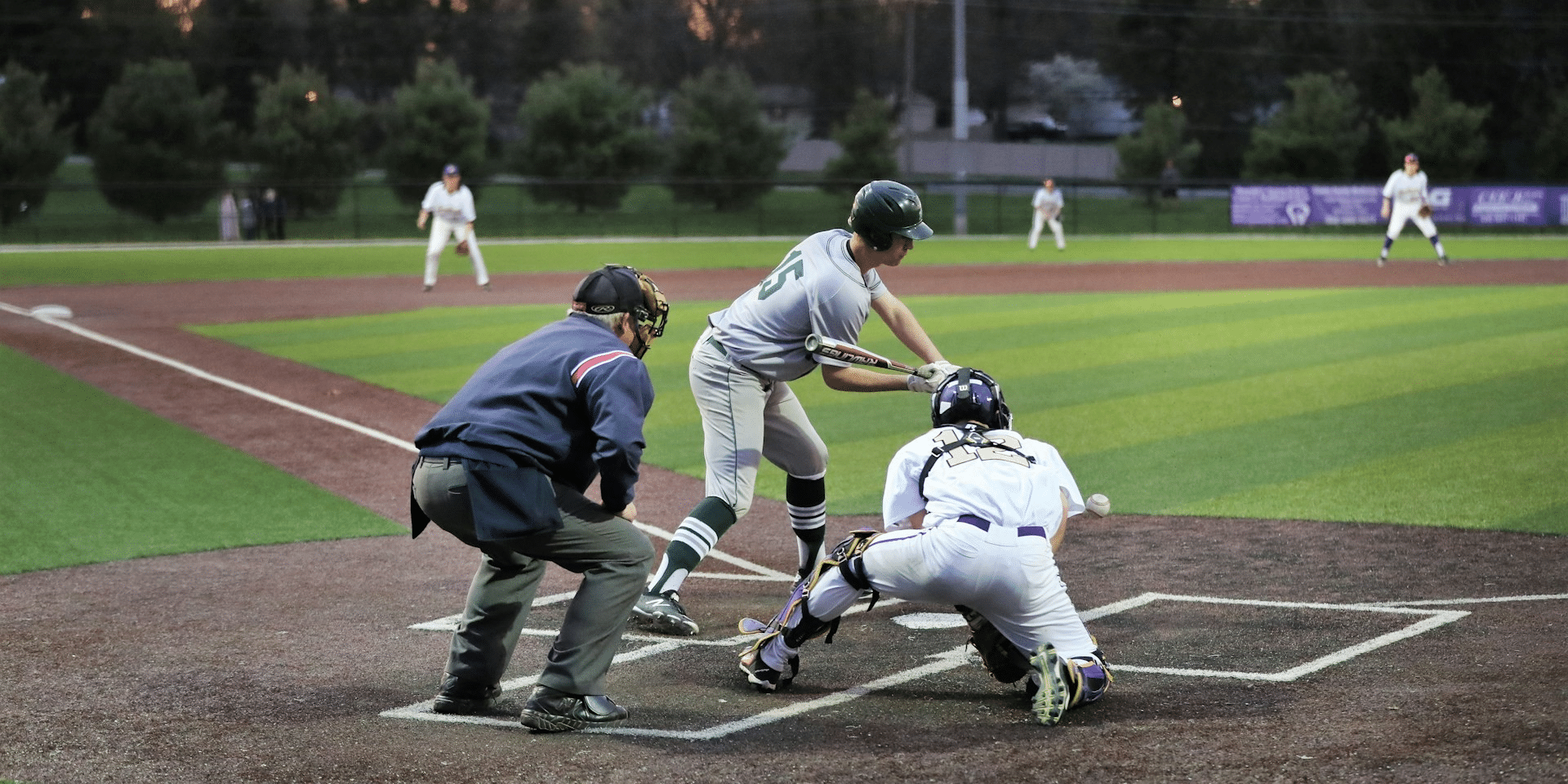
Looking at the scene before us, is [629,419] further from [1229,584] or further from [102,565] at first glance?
[102,565]

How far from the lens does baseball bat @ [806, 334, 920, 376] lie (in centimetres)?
662

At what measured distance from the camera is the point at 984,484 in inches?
215

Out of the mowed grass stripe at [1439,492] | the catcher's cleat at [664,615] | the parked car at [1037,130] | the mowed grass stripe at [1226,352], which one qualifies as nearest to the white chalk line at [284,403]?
the catcher's cleat at [664,615]

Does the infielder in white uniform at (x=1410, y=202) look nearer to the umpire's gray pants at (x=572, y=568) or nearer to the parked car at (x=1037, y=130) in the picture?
Answer: the umpire's gray pants at (x=572, y=568)

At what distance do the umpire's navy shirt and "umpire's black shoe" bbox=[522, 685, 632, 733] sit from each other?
0.69 m

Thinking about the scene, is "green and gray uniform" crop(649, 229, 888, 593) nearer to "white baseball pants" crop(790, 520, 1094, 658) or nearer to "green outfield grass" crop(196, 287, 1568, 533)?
"white baseball pants" crop(790, 520, 1094, 658)

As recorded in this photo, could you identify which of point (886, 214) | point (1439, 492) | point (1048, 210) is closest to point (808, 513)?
point (886, 214)

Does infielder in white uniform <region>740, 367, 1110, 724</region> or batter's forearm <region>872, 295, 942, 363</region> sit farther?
batter's forearm <region>872, 295, 942, 363</region>

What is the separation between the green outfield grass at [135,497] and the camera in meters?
9.06

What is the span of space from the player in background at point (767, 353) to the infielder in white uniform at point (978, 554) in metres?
0.95

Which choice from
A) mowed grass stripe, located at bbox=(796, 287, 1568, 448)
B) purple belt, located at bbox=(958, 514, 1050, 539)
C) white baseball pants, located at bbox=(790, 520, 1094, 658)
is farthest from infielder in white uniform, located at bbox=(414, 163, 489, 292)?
purple belt, located at bbox=(958, 514, 1050, 539)

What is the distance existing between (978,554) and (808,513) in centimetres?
202

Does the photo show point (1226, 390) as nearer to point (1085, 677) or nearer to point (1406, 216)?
point (1085, 677)

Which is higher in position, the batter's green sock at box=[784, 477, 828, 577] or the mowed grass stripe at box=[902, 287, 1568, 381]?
the batter's green sock at box=[784, 477, 828, 577]
